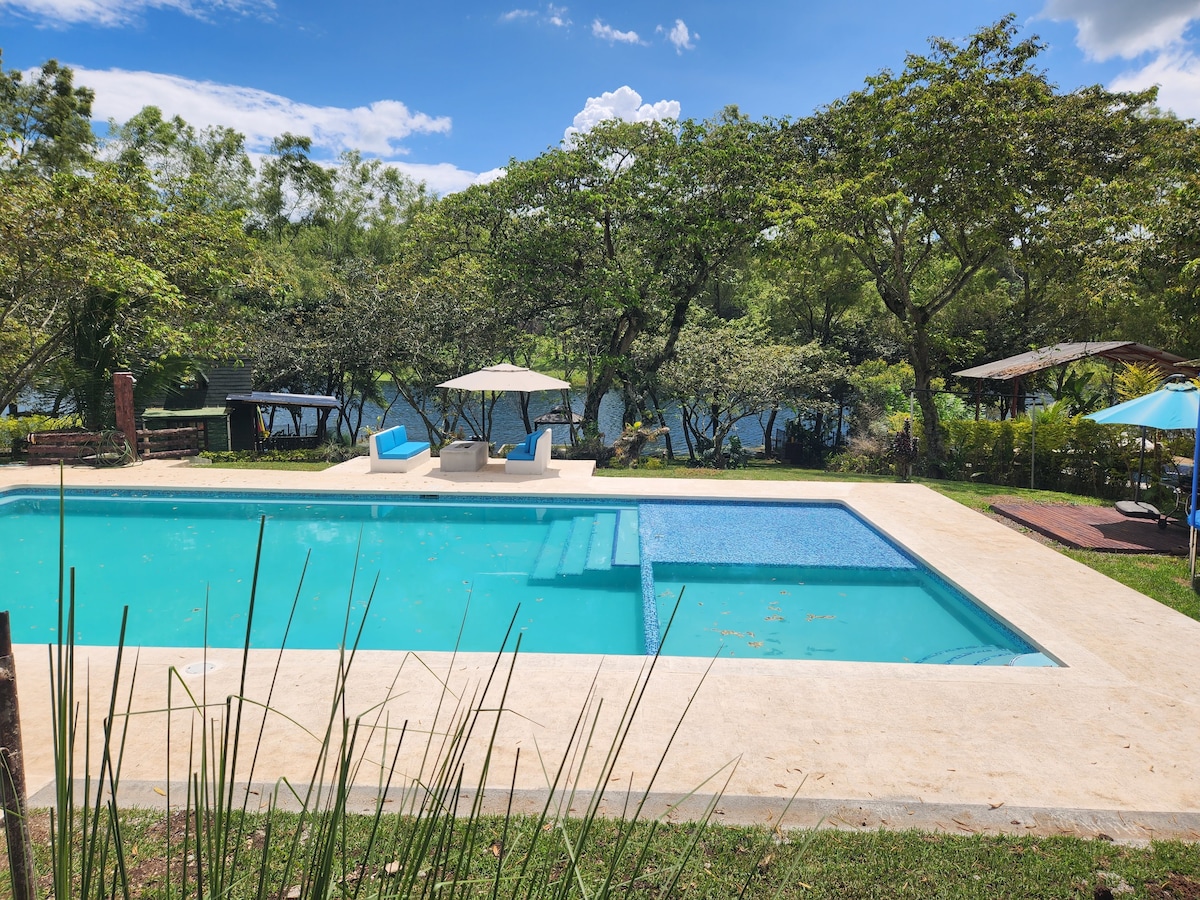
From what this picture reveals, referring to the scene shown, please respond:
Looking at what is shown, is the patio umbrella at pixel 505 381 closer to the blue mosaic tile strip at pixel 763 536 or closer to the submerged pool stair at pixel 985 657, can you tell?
the blue mosaic tile strip at pixel 763 536

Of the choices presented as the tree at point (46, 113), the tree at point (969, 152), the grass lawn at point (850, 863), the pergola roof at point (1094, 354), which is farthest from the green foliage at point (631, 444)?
the tree at point (46, 113)

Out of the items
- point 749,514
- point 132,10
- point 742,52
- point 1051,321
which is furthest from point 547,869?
point 132,10

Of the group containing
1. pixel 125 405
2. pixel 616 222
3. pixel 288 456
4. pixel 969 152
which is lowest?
pixel 288 456

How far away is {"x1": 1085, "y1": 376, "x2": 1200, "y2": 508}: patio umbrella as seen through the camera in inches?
269

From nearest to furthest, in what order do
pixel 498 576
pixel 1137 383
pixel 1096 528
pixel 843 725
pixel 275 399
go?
pixel 843 725
pixel 498 576
pixel 1096 528
pixel 1137 383
pixel 275 399

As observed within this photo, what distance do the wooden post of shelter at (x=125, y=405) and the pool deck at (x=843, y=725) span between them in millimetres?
8920

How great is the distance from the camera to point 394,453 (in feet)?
41.2

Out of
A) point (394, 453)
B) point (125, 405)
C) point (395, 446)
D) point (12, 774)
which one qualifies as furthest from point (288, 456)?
point (12, 774)

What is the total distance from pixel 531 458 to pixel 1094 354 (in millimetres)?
9358

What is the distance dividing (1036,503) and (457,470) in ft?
29.4

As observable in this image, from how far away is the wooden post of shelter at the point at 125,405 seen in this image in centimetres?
1255

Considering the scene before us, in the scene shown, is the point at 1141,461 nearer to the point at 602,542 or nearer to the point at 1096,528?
the point at 1096,528

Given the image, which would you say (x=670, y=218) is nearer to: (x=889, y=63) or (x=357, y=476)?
(x=889, y=63)

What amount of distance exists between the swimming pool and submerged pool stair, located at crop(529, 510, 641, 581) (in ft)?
0.11
